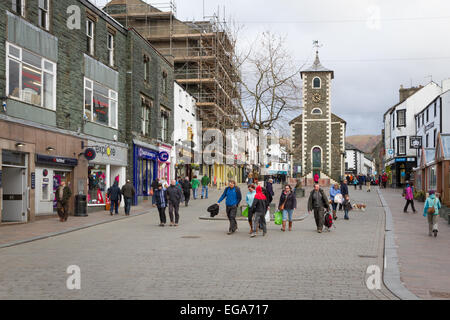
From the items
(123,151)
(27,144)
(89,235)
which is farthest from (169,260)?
(123,151)

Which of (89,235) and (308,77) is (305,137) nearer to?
(308,77)

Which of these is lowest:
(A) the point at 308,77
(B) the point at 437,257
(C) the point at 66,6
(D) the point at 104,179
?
(B) the point at 437,257

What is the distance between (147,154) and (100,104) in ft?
23.0

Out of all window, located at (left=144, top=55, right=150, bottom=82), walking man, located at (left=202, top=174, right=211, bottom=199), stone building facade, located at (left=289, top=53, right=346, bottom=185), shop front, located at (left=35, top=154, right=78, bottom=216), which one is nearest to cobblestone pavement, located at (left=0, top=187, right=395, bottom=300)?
shop front, located at (left=35, top=154, right=78, bottom=216)

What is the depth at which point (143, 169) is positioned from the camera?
3148cm

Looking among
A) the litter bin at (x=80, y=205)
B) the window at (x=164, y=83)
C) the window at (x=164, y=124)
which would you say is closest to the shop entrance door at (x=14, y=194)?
the litter bin at (x=80, y=205)

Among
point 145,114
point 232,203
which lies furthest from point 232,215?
point 145,114

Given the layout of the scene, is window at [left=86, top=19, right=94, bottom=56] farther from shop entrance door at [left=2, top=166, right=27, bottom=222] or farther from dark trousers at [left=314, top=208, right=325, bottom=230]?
dark trousers at [left=314, top=208, right=325, bottom=230]

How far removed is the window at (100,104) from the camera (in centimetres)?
2380

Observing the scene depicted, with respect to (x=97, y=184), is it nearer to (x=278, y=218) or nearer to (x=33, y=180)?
(x=33, y=180)

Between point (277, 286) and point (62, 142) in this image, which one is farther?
point (62, 142)

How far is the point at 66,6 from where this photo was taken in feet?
70.7

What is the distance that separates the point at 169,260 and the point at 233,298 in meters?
3.84

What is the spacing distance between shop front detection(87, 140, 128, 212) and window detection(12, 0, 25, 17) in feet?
23.4
